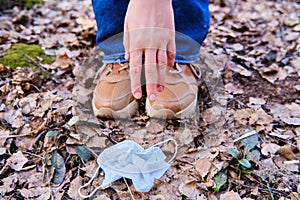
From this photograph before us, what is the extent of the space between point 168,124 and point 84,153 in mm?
423

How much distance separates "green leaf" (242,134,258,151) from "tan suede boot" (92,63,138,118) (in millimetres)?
542

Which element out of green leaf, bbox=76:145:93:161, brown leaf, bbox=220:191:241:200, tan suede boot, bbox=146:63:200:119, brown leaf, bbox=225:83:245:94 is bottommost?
brown leaf, bbox=220:191:241:200

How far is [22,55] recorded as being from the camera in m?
2.00

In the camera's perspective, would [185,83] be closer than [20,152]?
No

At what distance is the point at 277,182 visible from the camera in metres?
1.35

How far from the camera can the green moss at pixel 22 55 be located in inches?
76.3

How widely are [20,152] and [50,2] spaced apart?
1737 mm

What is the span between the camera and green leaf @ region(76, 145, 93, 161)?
4.71ft

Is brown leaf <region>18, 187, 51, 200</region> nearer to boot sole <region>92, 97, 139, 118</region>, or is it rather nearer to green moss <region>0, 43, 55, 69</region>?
boot sole <region>92, 97, 139, 118</region>

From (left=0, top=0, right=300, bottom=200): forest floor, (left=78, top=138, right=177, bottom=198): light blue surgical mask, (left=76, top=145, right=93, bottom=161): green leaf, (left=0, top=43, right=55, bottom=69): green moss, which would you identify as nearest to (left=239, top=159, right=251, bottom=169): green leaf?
(left=0, top=0, right=300, bottom=200): forest floor

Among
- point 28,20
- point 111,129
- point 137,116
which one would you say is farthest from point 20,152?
point 28,20

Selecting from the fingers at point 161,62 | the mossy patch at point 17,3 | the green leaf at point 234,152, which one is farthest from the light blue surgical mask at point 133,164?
the mossy patch at point 17,3

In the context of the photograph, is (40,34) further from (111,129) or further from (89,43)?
(111,129)

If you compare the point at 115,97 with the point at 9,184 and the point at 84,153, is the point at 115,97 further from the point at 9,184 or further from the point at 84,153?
the point at 9,184
